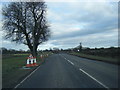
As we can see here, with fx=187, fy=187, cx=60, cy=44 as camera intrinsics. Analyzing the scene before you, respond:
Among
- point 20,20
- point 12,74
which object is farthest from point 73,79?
point 20,20

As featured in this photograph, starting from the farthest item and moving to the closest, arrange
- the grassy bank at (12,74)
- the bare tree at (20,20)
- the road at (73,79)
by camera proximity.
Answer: the bare tree at (20,20) < the grassy bank at (12,74) < the road at (73,79)

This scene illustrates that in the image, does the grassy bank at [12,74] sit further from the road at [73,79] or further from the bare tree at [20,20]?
the bare tree at [20,20]

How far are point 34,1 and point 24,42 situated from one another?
9454mm

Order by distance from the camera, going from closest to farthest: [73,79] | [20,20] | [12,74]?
[73,79] → [12,74] → [20,20]

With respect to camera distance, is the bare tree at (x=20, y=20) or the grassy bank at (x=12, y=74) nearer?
the grassy bank at (x=12, y=74)

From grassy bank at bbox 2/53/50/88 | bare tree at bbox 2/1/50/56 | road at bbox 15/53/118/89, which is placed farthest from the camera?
bare tree at bbox 2/1/50/56

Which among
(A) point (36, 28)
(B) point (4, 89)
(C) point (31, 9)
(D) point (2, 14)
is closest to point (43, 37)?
(A) point (36, 28)

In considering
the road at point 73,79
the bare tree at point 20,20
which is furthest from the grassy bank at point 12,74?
the bare tree at point 20,20

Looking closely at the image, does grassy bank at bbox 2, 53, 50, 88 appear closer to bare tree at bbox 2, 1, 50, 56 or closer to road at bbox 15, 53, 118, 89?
road at bbox 15, 53, 118, 89

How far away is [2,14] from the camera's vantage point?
4103 centimetres

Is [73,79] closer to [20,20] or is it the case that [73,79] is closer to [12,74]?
[12,74]

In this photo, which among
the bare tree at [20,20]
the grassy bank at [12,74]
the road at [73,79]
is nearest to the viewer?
the road at [73,79]

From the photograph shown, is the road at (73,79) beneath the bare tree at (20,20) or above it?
beneath

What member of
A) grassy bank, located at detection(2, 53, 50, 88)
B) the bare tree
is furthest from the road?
the bare tree
